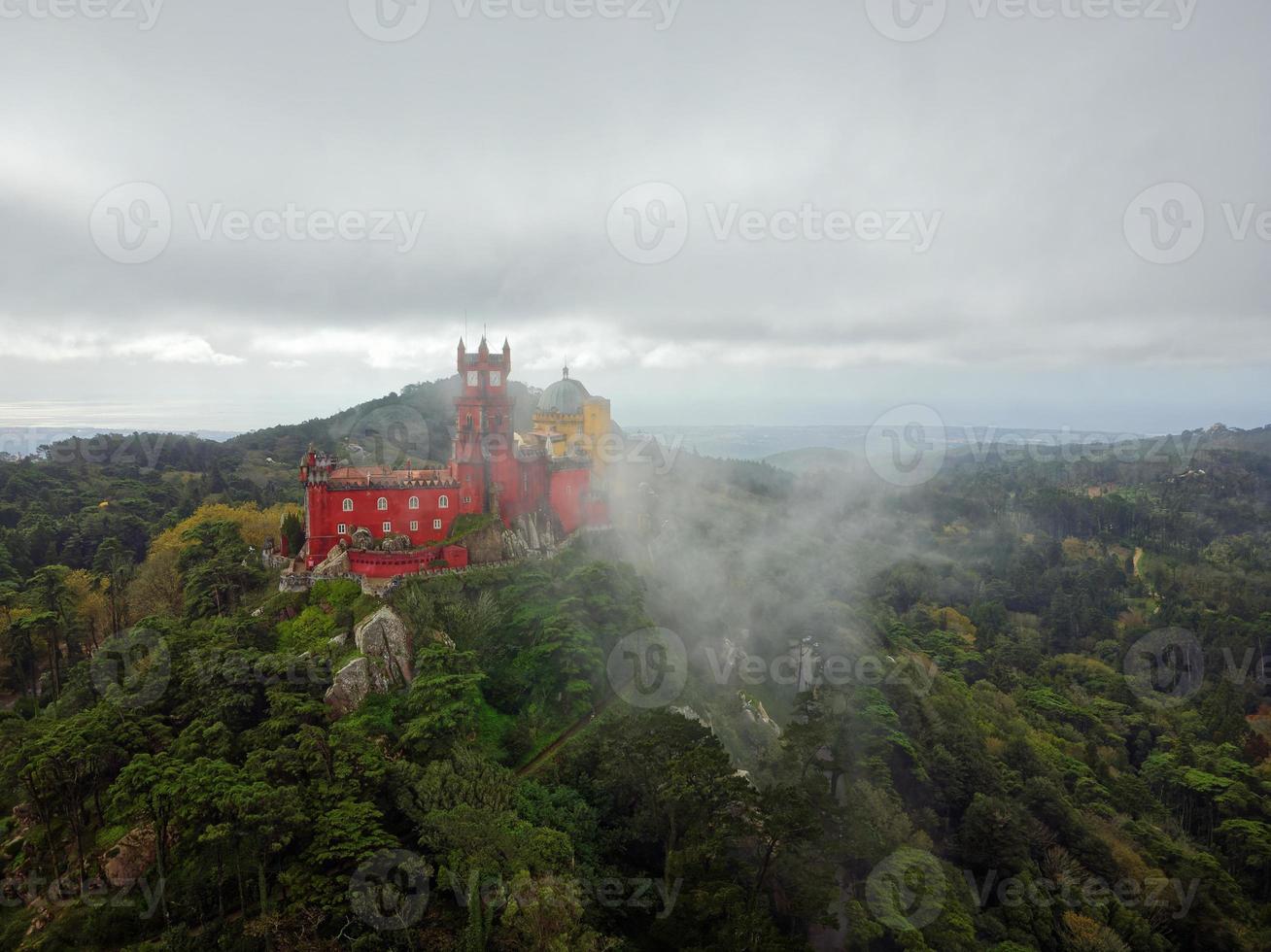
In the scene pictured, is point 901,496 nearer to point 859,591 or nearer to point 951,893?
point 859,591

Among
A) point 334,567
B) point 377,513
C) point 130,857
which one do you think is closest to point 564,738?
point 334,567

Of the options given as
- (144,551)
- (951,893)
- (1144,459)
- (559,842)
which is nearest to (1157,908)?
(951,893)

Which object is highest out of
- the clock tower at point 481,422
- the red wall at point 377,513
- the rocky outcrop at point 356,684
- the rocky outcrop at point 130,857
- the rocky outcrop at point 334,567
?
the clock tower at point 481,422

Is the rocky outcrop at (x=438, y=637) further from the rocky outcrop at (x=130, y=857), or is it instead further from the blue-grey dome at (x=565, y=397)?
the blue-grey dome at (x=565, y=397)

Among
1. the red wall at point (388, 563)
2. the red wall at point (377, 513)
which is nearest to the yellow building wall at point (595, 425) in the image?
the red wall at point (377, 513)

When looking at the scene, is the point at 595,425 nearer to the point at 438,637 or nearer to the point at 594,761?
the point at 438,637

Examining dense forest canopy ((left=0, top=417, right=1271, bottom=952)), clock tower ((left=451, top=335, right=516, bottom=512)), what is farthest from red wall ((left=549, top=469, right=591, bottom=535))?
clock tower ((left=451, top=335, right=516, bottom=512))

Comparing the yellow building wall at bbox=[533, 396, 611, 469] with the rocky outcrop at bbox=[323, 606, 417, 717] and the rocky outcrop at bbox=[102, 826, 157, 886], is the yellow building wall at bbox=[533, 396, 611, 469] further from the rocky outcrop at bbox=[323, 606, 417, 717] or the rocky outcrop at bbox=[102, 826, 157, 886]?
the rocky outcrop at bbox=[102, 826, 157, 886]
